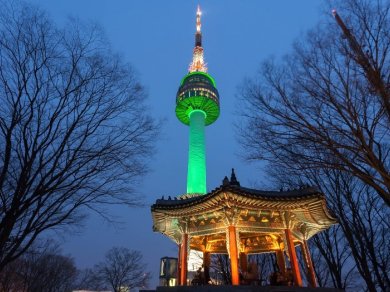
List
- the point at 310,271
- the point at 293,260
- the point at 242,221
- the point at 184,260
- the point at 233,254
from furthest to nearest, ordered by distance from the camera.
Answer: the point at 184,260
the point at 310,271
the point at 242,221
the point at 293,260
the point at 233,254

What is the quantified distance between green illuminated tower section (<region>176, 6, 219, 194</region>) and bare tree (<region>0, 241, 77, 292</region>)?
2052cm

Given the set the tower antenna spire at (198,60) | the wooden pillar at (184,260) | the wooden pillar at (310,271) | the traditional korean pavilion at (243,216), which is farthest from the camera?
the tower antenna spire at (198,60)

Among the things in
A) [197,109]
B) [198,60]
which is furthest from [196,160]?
[198,60]

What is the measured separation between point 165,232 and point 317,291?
A: 10053mm

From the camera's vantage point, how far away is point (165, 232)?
19.7 m

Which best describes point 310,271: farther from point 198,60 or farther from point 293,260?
point 198,60

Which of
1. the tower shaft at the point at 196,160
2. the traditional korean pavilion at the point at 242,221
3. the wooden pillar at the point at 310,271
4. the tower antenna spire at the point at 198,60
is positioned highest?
the tower antenna spire at the point at 198,60

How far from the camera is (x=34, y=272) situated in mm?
37938

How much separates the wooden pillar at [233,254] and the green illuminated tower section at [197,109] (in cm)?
2104

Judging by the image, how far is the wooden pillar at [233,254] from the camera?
14.2m

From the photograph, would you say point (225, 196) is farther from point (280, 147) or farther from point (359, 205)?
point (359, 205)

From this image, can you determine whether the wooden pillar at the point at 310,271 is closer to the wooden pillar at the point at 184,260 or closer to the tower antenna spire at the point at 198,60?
the wooden pillar at the point at 184,260

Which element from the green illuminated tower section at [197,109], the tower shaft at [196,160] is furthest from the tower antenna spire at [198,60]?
the tower shaft at [196,160]

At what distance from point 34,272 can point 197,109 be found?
3171 cm
